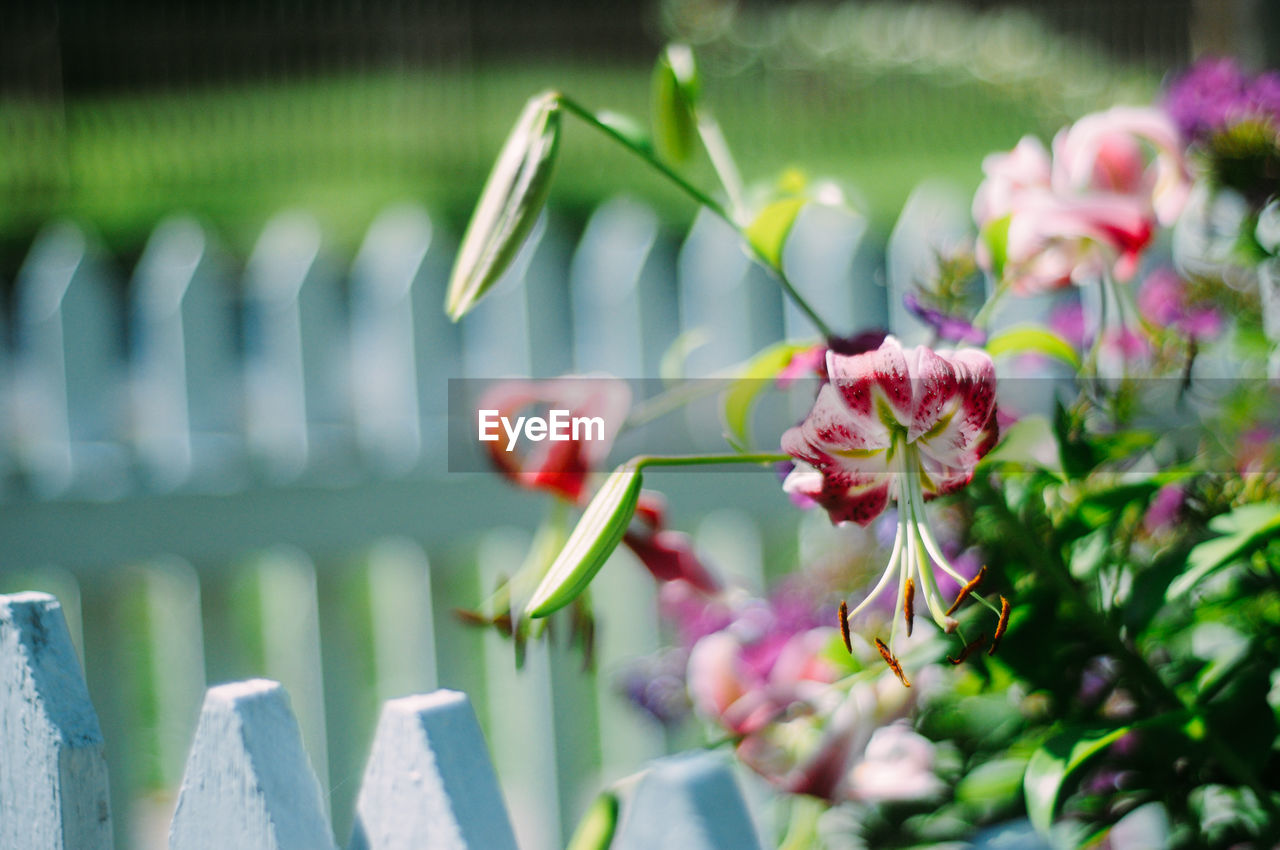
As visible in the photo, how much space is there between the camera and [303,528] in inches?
62.8

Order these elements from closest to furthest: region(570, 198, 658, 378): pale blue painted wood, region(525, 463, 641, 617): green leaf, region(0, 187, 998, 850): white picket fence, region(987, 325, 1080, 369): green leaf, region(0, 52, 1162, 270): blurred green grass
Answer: region(525, 463, 641, 617): green leaf, region(987, 325, 1080, 369): green leaf, region(0, 187, 998, 850): white picket fence, region(570, 198, 658, 378): pale blue painted wood, region(0, 52, 1162, 270): blurred green grass

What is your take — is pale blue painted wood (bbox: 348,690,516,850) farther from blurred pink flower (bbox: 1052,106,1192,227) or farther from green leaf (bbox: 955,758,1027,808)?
blurred pink flower (bbox: 1052,106,1192,227)

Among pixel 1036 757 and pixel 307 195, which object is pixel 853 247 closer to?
pixel 1036 757

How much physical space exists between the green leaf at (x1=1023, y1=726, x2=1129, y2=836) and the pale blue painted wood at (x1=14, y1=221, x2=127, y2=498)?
1.47m

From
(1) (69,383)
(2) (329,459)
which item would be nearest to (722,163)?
(2) (329,459)

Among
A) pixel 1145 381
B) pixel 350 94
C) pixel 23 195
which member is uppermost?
pixel 350 94

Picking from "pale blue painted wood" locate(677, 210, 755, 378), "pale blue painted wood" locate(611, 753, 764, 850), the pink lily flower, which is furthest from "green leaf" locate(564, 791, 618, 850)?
"pale blue painted wood" locate(677, 210, 755, 378)

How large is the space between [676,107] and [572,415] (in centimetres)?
13

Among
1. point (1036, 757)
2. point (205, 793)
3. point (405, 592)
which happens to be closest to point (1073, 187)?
point (1036, 757)

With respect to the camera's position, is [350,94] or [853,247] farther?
[350,94]

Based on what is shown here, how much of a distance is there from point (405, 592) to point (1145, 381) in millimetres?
1259

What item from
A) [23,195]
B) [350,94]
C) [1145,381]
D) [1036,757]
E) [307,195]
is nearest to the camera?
[1036,757]

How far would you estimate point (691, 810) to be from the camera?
0.45 m

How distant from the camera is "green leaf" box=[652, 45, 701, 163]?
1.54 ft
